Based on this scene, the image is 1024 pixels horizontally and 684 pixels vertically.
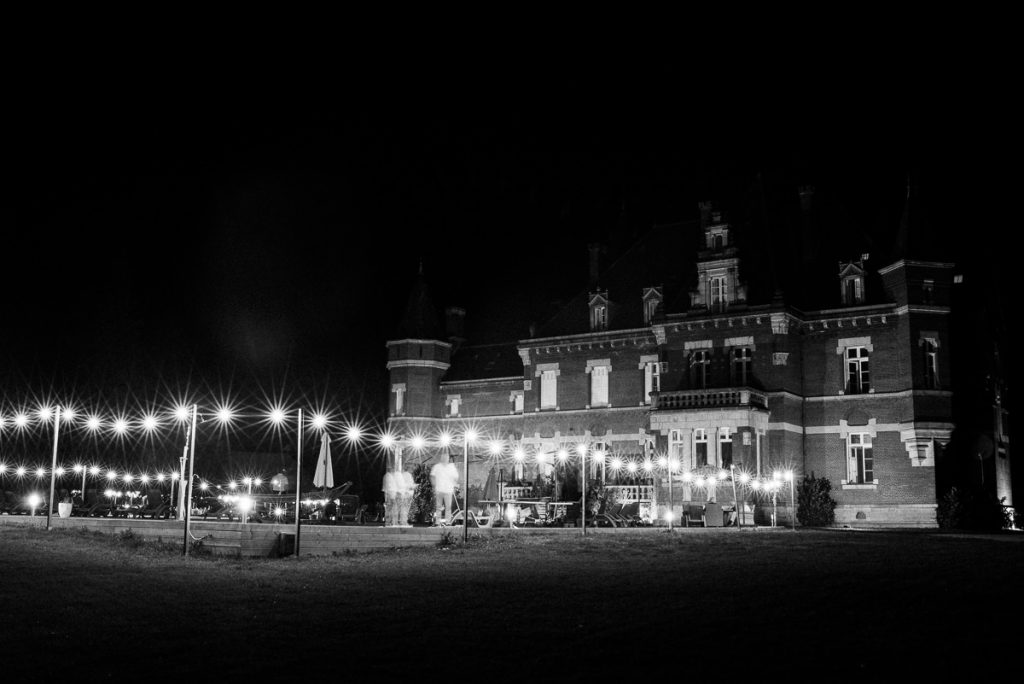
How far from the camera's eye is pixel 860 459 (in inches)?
1593

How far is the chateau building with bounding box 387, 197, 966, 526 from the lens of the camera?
3919cm

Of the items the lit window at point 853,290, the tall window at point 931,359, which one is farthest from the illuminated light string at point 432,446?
the lit window at point 853,290

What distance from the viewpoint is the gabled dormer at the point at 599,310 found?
4872cm

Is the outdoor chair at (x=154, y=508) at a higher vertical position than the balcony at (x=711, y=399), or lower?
A: lower

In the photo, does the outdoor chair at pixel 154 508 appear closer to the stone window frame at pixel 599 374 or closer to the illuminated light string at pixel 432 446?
the illuminated light string at pixel 432 446

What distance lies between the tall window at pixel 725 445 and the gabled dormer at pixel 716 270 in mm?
5475

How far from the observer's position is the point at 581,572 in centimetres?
1723

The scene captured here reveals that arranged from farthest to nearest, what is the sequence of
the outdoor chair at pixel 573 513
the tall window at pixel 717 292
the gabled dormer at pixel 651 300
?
the gabled dormer at pixel 651 300, the tall window at pixel 717 292, the outdoor chair at pixel 573 513

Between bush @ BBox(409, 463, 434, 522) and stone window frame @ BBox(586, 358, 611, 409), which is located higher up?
stone window frame @ BBox(586, 358, 611, 409)

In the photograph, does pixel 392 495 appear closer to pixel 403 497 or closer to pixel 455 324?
pixel 403 497

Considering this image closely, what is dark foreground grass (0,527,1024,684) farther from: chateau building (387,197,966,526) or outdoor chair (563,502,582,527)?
chateau building (387,197,966,526)

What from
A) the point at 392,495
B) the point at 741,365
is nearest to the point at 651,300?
the point at 741,365

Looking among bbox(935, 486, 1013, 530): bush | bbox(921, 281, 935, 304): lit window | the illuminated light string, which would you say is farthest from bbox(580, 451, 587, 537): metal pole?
bbox(921, 281, 935, 304): lit window

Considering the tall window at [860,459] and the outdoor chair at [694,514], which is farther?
the tall window at [860,459]
